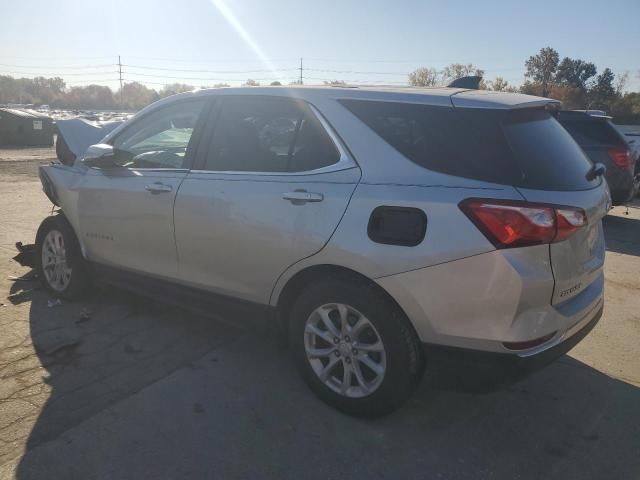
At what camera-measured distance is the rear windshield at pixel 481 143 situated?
2.45 metres

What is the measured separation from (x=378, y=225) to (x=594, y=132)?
23.9 ft

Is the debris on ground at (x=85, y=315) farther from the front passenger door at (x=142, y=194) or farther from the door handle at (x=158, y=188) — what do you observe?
the door handle at (x=158, y=188)

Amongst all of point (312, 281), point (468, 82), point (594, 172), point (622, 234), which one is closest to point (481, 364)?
point (312, 281)

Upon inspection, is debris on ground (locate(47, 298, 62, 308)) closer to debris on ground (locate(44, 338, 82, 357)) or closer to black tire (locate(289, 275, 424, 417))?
debris on ground (locate(44, 338, 82, 357))

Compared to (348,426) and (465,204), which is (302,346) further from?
(465,204)

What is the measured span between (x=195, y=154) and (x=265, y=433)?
1845 mm

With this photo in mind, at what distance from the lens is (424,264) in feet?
8.01

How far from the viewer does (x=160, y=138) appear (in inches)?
Answer: 156

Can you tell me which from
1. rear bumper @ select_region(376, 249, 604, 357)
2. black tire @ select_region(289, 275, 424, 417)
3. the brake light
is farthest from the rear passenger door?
the brake light

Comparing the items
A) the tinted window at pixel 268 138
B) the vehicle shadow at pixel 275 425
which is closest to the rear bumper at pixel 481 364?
the vehicle shadow at pixel 275 425

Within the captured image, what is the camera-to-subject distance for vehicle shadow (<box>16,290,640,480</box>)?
98.9 inches

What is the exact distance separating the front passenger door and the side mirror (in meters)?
0.05

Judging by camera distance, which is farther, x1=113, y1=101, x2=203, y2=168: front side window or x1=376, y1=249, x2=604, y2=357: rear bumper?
x1=113, y1=101, x2=203, y2=168: front side window

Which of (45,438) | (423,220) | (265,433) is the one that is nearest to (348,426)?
(265,433)
